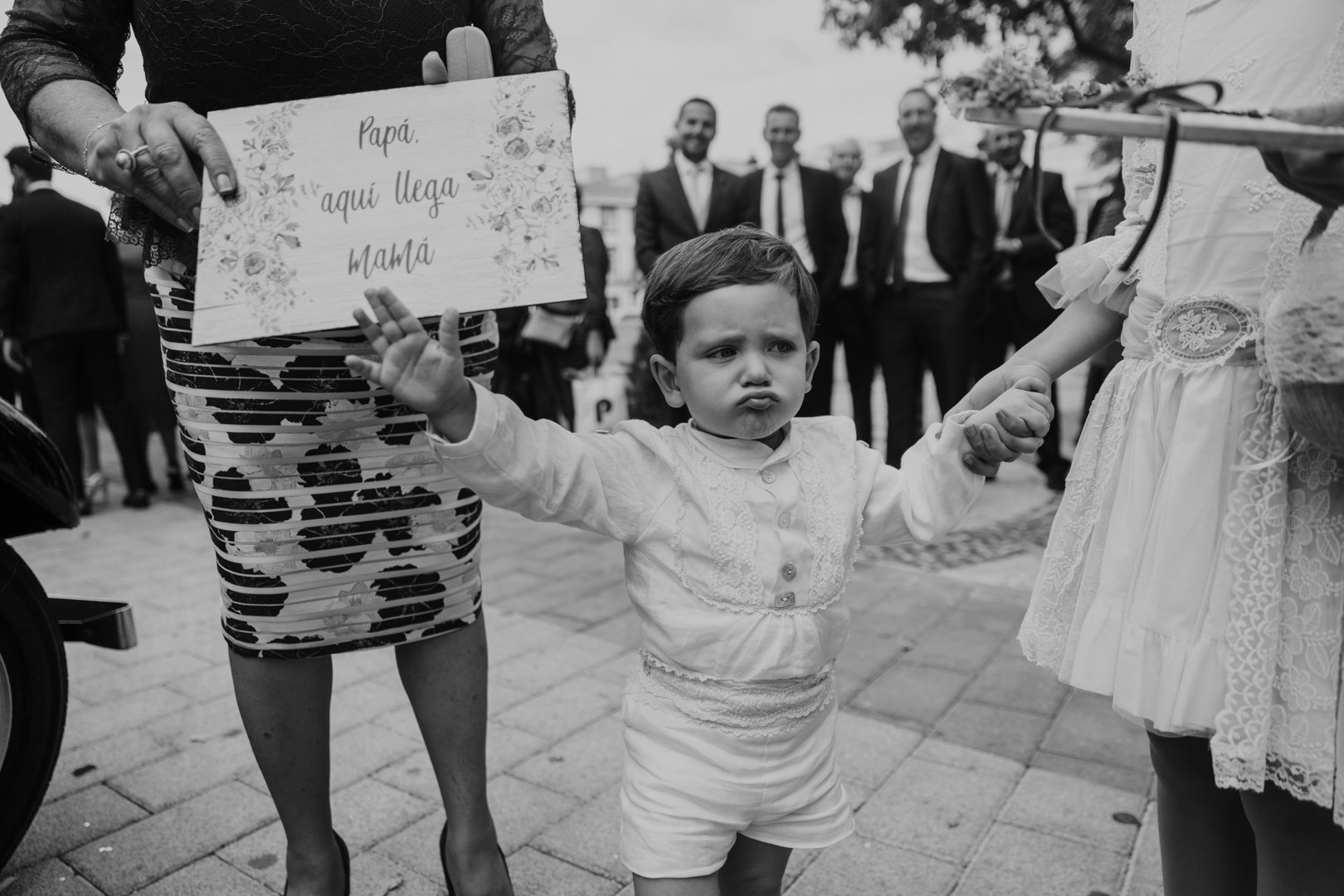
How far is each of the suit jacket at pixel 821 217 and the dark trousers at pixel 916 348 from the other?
1.10 feet

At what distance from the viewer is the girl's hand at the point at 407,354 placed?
1.17 meters

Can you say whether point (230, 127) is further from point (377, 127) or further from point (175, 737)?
point (175, 737)

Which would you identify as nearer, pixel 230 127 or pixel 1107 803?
pixel 230 127

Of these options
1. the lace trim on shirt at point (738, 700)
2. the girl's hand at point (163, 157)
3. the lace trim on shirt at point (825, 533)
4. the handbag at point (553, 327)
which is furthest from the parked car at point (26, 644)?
the handbag at point (553, 327)

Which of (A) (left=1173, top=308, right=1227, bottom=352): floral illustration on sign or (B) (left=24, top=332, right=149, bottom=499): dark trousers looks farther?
(B) (left=24, top=332, right=149, bottom=499): dark trousers

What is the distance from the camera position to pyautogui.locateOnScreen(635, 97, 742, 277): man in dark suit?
225 inches

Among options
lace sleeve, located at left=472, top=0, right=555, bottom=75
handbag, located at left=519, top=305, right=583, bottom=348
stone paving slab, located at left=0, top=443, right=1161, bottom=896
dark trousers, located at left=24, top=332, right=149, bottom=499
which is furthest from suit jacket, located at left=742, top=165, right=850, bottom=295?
lace sleeve, located at left=472, top=0, right=555, bottom=75

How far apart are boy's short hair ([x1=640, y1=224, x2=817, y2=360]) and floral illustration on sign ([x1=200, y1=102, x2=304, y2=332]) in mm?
547

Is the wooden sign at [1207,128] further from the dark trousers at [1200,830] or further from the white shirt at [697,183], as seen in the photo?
the white shirt at [697,183]

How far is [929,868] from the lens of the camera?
2.09 metres

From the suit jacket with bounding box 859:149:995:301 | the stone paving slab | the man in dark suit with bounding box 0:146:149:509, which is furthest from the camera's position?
the man in dark suit with bounding box 0:146:149:509

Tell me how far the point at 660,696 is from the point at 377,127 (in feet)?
2.92

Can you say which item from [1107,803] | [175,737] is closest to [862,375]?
[1107,803]

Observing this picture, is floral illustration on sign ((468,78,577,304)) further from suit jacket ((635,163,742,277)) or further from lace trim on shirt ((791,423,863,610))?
suit jacket ((635,163,742,277))
